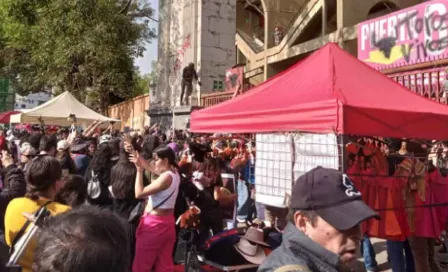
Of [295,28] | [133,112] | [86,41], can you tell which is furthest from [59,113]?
[295,28]

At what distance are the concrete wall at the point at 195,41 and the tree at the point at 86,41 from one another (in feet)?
16.9

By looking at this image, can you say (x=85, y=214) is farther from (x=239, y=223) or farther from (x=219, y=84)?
(x=219, y=84)

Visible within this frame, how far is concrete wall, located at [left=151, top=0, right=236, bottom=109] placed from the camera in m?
15.8

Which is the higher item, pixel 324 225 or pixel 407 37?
pixel 407 37

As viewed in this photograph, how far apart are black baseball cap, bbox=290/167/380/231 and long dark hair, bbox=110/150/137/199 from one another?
11.0 feet

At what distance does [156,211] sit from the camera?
455 centimetres

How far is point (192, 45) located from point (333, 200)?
14.7 meters

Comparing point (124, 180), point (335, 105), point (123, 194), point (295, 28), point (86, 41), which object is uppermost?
point (295, 28)

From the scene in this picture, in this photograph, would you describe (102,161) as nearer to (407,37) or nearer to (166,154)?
(166,154)

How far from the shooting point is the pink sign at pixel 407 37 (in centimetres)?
1181

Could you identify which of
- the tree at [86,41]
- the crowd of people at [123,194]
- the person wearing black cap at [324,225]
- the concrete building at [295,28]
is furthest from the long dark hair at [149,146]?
the tree at [86,41]

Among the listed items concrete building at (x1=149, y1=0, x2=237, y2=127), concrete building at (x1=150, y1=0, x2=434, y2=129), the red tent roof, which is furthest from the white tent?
the red tent roof

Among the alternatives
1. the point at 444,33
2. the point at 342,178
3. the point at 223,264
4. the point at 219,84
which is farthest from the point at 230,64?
the point at 342,178

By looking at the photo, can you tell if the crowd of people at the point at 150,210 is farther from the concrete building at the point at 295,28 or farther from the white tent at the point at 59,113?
the concrete building at the point at 295,28
